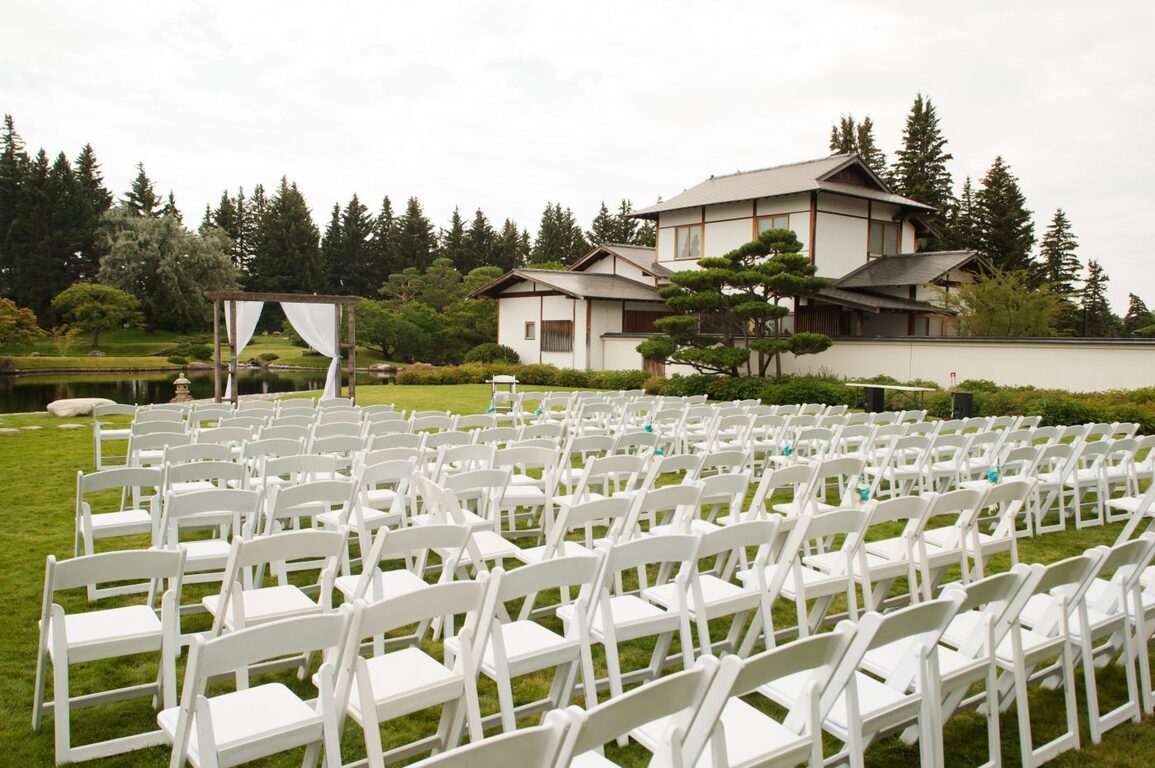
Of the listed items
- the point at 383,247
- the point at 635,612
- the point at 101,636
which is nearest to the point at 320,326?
the point at 101,636

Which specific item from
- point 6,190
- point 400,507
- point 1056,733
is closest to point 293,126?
point 6,190

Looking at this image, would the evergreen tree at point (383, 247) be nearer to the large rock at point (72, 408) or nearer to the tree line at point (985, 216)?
the tree line at point (985, 216)

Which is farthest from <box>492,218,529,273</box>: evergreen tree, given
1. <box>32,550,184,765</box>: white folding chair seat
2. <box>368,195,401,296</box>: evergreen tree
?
<box>32,550,184,765</box>: white folding chair seat

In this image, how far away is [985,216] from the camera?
42.6m

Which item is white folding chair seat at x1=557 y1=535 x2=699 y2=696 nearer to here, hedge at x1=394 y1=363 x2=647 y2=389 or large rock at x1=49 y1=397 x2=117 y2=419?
large rock at x1=49 y1=397 x2=117 y2=419

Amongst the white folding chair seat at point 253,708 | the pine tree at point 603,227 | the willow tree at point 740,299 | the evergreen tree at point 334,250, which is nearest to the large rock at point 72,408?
the willow tree at point 740,299

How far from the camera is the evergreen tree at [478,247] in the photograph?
6656cm

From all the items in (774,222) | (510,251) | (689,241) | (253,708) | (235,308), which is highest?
(510,251)

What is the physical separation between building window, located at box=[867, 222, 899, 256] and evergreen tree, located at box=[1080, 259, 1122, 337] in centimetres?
1995

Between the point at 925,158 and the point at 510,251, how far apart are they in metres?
34.2

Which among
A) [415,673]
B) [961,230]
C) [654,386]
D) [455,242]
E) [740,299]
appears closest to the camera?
[415,673]

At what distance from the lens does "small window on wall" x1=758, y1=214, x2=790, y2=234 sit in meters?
26.4

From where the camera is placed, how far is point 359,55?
19.5 metres

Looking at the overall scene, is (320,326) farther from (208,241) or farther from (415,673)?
(208,241)
